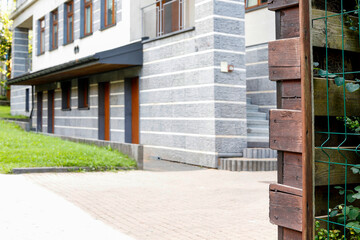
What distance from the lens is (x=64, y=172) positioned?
33.6 ft

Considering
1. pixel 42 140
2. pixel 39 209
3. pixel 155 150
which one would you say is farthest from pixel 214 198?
pixel 42 140

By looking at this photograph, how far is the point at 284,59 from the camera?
3461 mm

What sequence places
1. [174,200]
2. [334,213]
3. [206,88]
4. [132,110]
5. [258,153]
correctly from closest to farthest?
[334,213] → [174,200] → [258,153] → [206,88] → [132,110]

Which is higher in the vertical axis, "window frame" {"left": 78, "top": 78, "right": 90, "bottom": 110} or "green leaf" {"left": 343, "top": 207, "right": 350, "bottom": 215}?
"window frame" {"left": 78, "top": 78, "right": 90, "bottom": 110}

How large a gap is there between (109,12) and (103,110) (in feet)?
11.0

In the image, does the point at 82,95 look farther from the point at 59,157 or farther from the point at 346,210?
the point at 346,210

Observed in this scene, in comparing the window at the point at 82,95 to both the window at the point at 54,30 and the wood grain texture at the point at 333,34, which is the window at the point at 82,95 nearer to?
the window at the point at 54,30

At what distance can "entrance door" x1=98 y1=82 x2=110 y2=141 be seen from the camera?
1720 cm

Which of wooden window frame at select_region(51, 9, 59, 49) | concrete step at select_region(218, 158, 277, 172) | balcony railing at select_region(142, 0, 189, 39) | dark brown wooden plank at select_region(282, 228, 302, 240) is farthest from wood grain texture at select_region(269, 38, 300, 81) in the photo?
wooden window frame at select_region(51, 9, 59, 49)

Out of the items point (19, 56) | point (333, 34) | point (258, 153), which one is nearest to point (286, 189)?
point (333, 34)

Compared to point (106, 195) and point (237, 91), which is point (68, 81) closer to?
point (237, 91)

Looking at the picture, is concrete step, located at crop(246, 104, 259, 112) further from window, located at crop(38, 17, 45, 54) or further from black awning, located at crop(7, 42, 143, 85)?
window, located at crop(38, 17, 45, 54)

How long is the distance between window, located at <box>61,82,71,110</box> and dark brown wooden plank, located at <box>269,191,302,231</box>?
703 inches

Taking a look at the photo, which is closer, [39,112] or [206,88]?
[206,88]
